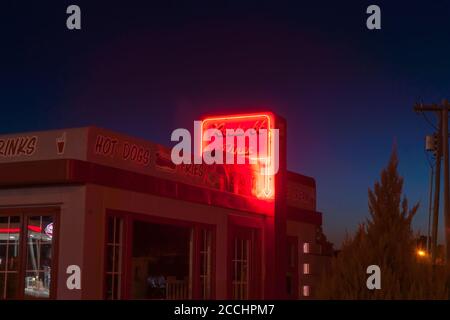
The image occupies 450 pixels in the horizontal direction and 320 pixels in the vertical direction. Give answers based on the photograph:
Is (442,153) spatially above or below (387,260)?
above

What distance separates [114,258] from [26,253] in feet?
5.51

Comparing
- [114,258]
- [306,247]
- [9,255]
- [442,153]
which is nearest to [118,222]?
[114,258]

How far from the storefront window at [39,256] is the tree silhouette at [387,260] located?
605 cm

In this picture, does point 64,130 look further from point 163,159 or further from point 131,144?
point 163,159

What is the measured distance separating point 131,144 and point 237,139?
5.98 metres

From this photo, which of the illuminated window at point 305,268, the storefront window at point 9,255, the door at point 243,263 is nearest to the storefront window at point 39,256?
the storefront window at point 9,255

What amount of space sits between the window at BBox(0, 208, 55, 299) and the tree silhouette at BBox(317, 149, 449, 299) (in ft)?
20.0

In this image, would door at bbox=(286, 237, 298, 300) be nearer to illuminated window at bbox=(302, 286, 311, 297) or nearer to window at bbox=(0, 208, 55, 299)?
illuminated window at bbox=(302, 286, 311, 297)

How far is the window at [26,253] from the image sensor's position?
1355 centimetres

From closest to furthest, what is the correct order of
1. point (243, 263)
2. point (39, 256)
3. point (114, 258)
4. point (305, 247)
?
point (39, 256) < point (114, 258) < point (243, 263) < point (305, 247)

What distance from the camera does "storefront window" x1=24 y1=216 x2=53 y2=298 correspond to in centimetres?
1351

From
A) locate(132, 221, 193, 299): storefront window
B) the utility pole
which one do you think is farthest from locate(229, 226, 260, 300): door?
the utility pole

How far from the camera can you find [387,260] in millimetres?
9438

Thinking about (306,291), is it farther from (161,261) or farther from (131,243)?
(131,243)
